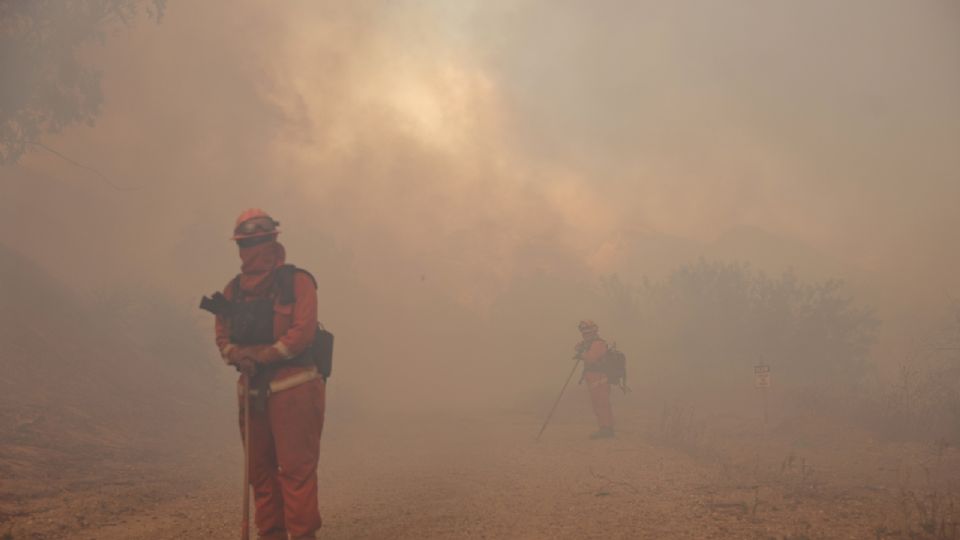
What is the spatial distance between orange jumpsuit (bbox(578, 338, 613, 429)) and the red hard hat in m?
10.3

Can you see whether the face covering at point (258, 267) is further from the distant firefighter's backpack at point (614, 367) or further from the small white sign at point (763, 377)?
the small white sign at point (763, 377)

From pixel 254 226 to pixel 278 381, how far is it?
1305mm

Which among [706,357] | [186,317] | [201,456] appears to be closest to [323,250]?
[186,317]

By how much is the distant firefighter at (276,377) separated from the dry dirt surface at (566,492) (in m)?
1.40

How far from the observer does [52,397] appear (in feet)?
40.8

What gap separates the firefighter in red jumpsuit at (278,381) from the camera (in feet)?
15.2

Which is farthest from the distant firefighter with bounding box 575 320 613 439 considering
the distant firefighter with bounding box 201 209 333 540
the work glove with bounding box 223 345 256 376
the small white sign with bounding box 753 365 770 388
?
the work glove with bounding box 223 345 256 376

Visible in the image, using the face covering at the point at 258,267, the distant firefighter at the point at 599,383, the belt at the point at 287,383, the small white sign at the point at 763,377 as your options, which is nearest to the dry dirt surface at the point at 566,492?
the distant firefighter at the point at 599,383

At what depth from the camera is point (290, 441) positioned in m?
4.66

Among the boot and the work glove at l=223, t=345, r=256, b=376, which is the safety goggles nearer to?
the work glove at l=223, t=345, r=256, b=376

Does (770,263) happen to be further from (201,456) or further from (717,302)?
(201,456)

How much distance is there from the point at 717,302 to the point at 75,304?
25.3 m

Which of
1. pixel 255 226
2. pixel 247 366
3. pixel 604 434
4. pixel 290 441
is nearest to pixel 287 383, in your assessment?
pixel 247 366

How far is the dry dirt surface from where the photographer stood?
5773mm
